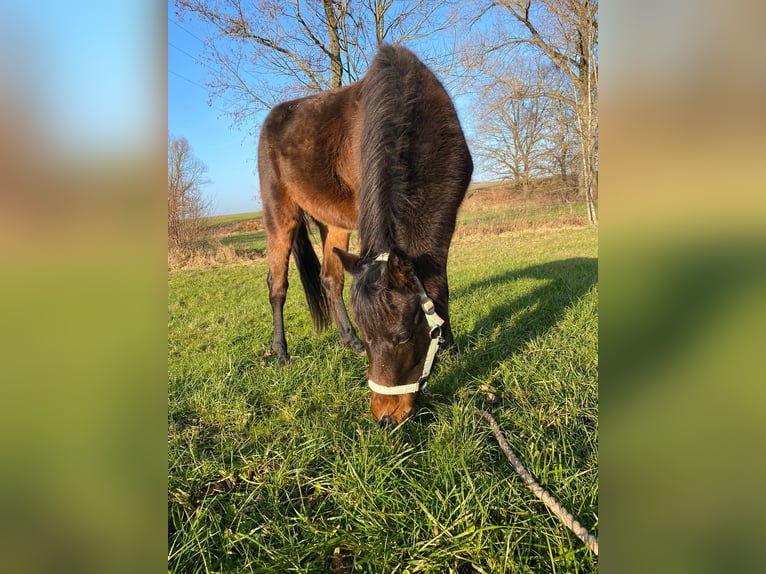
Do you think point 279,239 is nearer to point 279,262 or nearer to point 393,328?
point 279,262

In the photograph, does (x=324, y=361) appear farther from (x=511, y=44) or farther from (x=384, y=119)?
(x=511, y=44)

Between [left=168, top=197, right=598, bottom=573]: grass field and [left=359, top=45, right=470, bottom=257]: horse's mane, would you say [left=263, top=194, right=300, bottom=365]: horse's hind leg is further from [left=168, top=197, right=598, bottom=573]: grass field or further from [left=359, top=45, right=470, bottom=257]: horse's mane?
[left=359, top=45, right=470, bottom=257]: horse's mane

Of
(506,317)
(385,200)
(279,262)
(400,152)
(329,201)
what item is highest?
(400,152)

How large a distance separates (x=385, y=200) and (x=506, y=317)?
2.58m

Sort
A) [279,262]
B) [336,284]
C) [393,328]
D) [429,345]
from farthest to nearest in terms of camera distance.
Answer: [336,284], [279,262], [429,345], [393,328]

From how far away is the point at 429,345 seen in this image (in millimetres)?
2471

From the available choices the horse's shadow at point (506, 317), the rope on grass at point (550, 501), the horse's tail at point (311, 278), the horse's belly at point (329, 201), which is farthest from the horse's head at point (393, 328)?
the horse's tail at point (311, 278)

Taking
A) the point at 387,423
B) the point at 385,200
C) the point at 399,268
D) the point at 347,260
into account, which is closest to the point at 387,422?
the point at 387,423

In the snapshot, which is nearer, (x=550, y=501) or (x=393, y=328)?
(x=550, y=501)

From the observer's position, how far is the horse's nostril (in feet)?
7.54
